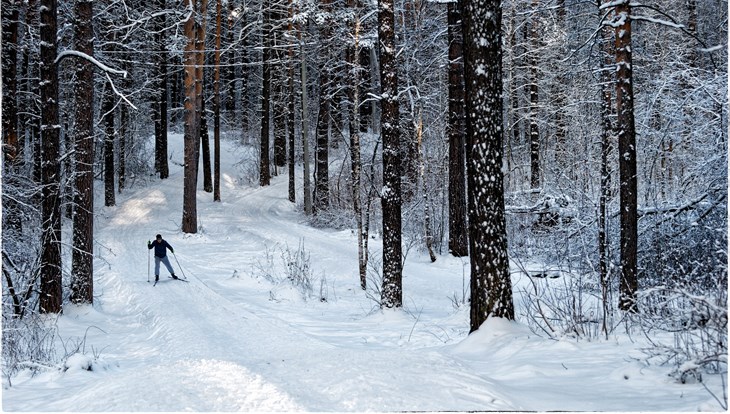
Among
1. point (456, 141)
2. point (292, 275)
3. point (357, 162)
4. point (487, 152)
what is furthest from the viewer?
point (456, 141)

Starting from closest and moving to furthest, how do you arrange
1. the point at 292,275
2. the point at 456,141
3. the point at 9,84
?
the point at 292,275, the point at 456,141, the point at 9,84

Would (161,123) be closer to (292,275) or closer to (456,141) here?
(292,275)

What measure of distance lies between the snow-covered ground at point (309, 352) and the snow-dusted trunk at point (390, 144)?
108 cm

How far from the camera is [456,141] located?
16.1 meters

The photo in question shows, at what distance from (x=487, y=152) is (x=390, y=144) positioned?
142 inches

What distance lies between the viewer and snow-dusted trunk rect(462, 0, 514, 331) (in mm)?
6914

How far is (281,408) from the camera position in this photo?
14.5ft

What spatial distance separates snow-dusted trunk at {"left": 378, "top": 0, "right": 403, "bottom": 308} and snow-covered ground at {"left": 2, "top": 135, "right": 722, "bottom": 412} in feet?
3.53

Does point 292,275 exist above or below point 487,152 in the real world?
below

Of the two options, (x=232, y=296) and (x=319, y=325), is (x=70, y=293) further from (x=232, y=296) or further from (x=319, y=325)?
(x=319, y=325)

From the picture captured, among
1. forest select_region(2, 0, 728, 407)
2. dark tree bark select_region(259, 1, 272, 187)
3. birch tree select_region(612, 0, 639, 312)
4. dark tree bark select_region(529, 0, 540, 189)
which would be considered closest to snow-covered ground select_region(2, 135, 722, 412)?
forest select_region(2, 0, 728, 407)

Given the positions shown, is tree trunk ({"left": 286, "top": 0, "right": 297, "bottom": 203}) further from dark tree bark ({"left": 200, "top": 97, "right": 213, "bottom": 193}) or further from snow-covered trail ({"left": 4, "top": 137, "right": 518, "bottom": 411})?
snow-covered trail ({"left": 4, "top": 137, "right": 518, "bottom": 411})

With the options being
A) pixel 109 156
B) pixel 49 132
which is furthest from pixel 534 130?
pixel 109 156

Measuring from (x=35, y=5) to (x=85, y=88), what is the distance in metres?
2.11
